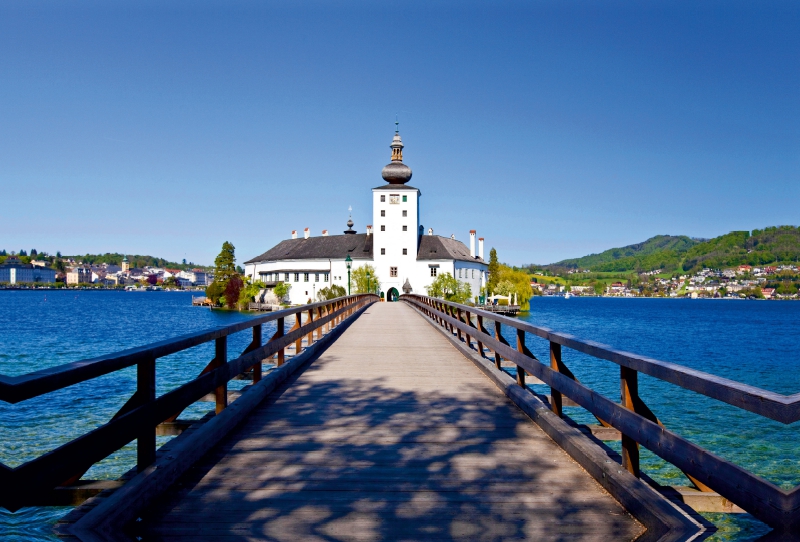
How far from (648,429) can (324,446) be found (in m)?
2.89

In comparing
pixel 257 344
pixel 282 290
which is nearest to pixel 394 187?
pixel 282 290

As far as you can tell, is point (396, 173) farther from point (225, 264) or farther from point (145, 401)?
point (145, 401)

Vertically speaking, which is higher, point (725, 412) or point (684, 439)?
point (684, 439)

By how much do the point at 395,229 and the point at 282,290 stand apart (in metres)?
21.1

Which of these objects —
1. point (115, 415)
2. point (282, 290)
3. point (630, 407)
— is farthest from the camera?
point (282, 290)

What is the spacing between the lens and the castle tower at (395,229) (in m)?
87.7

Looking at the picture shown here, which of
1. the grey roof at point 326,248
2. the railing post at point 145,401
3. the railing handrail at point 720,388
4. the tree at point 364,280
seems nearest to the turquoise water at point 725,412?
the railing handrail at point 720,388

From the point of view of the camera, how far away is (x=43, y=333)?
5188 centimetres

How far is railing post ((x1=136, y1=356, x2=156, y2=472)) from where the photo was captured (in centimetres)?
449

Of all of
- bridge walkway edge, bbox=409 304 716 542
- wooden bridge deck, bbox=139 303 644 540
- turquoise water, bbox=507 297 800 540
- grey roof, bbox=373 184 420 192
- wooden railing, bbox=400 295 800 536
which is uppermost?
grey roof, bbox=373 184 420 192

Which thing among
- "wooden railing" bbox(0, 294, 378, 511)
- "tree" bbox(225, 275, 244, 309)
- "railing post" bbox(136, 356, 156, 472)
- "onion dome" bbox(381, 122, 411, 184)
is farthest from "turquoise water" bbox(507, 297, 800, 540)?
"tree" bbox(225, 275, 244, 309)

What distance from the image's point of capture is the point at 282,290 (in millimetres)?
97938

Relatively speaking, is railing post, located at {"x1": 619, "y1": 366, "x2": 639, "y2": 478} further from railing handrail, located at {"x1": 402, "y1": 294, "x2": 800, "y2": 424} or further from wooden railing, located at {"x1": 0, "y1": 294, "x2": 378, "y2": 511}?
wooden railing, located at {"x1": 0, "y1": 294, "x2": 378, "y2": 511}

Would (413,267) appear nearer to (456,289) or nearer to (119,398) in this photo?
(456,289)
